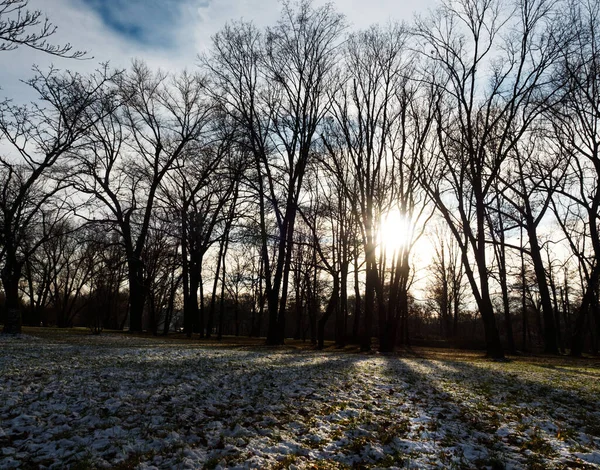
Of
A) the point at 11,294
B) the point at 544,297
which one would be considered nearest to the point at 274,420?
the point at 11,294

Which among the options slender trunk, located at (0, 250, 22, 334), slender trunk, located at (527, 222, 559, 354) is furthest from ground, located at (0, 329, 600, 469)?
slender trunk, located at (527, 222, 559, 354)

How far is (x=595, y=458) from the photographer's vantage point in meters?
5.01

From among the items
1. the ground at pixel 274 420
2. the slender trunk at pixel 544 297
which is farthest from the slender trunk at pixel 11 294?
the slender trunk at pixel 544 297

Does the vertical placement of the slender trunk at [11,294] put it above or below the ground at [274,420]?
above

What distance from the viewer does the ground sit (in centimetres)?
470

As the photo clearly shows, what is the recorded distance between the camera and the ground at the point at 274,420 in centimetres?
470

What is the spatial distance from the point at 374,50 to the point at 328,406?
1827 cm

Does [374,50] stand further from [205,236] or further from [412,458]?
[412,458]

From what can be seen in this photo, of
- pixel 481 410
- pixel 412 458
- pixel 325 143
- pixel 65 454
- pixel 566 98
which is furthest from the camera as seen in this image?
pixel 325 143

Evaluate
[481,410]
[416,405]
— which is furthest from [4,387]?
[481,410]

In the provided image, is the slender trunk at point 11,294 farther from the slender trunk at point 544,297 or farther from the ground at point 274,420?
the slender trunk at point 544,297

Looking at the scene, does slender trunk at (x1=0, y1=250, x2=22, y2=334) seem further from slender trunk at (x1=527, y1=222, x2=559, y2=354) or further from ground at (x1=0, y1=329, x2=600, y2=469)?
slender trunk at (x1=527, y1=222, x2=559, y2=354)

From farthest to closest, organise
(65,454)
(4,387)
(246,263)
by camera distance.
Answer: (246,263) → (4,387) → (65,454)

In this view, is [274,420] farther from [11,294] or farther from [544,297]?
[544,297]
